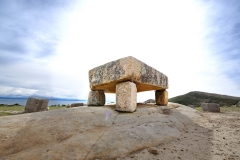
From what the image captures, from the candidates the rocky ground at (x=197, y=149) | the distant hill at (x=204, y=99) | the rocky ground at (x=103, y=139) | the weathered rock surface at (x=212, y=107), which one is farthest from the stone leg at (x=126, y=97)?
the distant hill at (x=204, y=99)

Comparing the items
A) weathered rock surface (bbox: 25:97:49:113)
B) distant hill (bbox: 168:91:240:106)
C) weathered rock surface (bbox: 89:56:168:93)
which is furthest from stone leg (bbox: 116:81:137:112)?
distant hill (bbox: 168:91:240:106)

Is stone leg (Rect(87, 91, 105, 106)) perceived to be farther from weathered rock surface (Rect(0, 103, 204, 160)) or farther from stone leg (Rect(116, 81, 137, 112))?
weathered rock surface (Rect(0, 103, 204, 160))

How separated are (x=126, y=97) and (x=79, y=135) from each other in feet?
6.33

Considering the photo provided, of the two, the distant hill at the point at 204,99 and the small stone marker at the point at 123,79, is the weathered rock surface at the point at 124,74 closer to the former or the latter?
the small stone marker at the point at 123,79

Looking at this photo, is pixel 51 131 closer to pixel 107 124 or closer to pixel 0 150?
pixel 0 150

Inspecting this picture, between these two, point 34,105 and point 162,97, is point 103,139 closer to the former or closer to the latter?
point 162,97

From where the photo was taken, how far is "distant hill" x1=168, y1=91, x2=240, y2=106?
17094mm

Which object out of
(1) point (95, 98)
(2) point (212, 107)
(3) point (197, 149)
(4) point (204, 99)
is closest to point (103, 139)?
(3) point (197, 149)

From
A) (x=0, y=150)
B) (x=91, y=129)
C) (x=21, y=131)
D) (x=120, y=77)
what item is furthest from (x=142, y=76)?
(x=0, y=150)

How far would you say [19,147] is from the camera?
2.39 meters

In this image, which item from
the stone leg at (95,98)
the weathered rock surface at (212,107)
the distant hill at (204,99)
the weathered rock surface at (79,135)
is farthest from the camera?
the distant hill at (204,99)

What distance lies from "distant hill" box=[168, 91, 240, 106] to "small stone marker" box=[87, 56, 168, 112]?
591 inches

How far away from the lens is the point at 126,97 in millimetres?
4340

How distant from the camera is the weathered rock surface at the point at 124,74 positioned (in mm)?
4410
